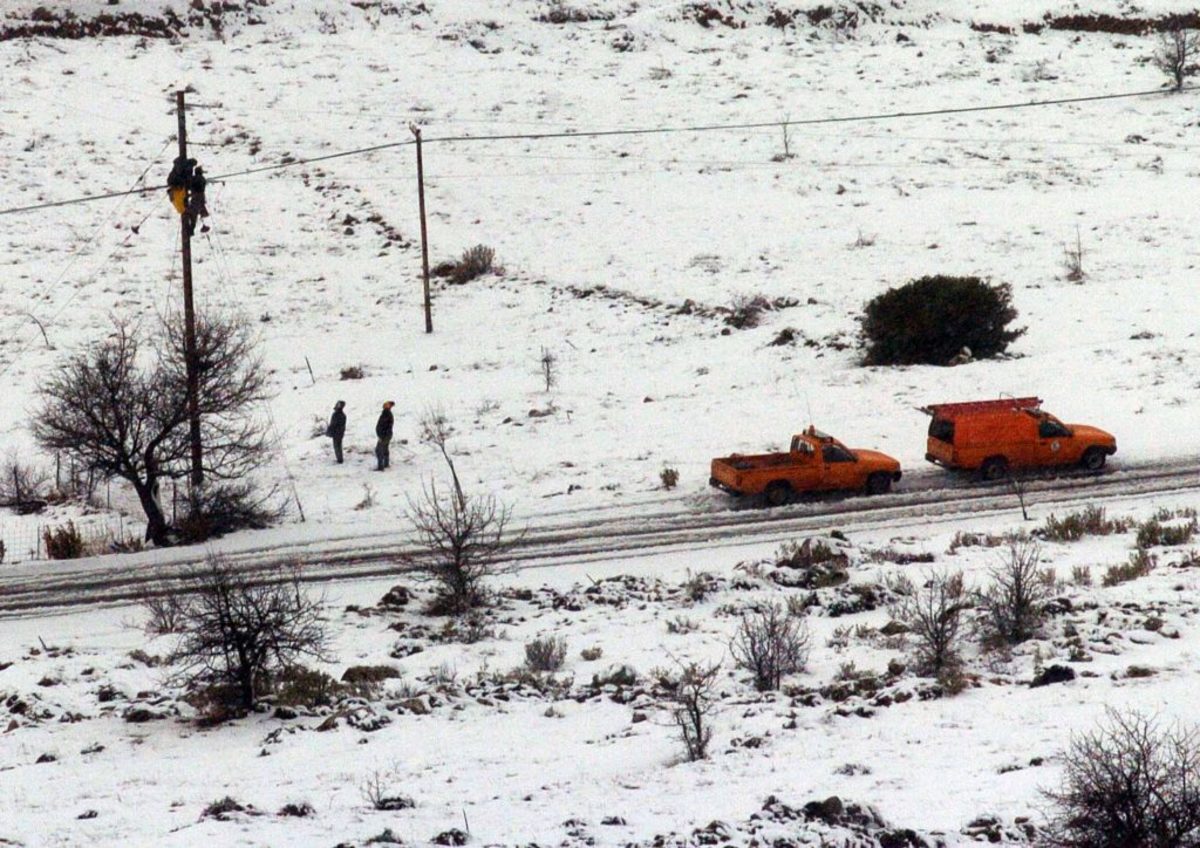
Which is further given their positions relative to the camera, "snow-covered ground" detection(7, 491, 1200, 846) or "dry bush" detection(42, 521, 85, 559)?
"dry bush" detection(42, 521, 85, 559)

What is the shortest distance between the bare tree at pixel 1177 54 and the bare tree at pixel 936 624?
145ft

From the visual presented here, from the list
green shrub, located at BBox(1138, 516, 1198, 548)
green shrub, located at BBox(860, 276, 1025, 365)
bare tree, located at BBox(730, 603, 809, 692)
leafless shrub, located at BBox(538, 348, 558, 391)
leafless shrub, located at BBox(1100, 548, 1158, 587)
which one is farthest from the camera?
leafless shrub, located at BBox(538, 348, 558, 391)

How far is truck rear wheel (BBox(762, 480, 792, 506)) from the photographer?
22.8m

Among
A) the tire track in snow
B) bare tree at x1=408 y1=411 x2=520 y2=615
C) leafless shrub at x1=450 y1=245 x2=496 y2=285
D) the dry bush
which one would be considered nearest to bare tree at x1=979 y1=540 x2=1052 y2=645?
the tire track in snow

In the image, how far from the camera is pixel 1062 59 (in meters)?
58.0

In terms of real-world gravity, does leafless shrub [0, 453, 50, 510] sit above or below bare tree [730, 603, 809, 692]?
above

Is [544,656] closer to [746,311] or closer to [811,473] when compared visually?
[811,473]

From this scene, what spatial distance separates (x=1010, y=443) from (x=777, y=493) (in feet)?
14.1

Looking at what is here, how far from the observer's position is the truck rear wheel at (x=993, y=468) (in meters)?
23.3

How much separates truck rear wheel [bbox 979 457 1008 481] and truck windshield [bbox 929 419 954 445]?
0.75 meters

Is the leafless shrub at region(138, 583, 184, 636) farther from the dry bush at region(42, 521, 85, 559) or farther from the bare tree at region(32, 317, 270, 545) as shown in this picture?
the bare tree at region(32, 317, 270, 545)

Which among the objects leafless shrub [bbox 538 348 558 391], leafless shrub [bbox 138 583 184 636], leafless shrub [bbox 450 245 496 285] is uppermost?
leafless shrub [bbox 450 245 496 285]

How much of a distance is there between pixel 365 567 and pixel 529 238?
25.9 metres

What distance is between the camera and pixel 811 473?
22891 millimetres
